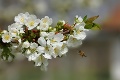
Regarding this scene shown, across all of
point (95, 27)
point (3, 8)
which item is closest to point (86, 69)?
point (3, 8)

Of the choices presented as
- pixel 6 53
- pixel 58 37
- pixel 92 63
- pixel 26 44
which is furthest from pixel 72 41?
pixel 92 63

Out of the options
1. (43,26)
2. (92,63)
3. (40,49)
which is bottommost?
(40,49)

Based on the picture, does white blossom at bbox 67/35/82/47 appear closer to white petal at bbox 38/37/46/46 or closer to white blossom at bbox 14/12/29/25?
white petal at bbox 38/37/46/46

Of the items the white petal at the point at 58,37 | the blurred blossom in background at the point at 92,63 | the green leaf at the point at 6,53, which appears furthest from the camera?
the blurred blossom in background at the point at 92,63

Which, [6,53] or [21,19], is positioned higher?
[21,19]

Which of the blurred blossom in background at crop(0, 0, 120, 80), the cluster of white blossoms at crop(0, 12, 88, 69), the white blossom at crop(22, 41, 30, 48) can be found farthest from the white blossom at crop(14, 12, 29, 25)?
the blurred blossom in background at crop(0, 0, 120, 80)

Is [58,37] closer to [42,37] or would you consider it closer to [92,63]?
[42,37]

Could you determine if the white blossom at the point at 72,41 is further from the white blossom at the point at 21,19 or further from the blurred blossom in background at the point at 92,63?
the blurred blossom in background at the point at 92,63

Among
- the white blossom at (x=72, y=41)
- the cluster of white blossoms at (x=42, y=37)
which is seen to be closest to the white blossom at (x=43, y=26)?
the cluster of white blossoms at (x=42, y=37)
